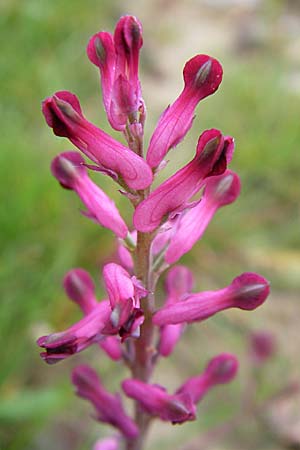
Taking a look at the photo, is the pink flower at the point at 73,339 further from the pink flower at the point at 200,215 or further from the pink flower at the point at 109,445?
the pink flower at the point at 109,445

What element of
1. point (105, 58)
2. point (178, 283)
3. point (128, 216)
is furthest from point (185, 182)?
point (128, 216)

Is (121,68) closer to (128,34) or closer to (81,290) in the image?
(128,34)

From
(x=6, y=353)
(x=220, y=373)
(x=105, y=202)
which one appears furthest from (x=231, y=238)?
(x=105, y=202)

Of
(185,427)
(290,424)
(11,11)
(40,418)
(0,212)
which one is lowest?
(290,424)

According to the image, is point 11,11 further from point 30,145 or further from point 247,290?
point 247,290

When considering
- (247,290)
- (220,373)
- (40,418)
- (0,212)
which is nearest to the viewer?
(247,290)

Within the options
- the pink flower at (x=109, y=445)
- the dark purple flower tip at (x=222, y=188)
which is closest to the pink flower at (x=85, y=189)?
the dark purple flower tip at (x=222, y=188)

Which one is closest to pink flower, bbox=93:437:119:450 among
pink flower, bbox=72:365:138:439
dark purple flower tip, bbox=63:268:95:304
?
pink flower, bbox=72:365:138:439
